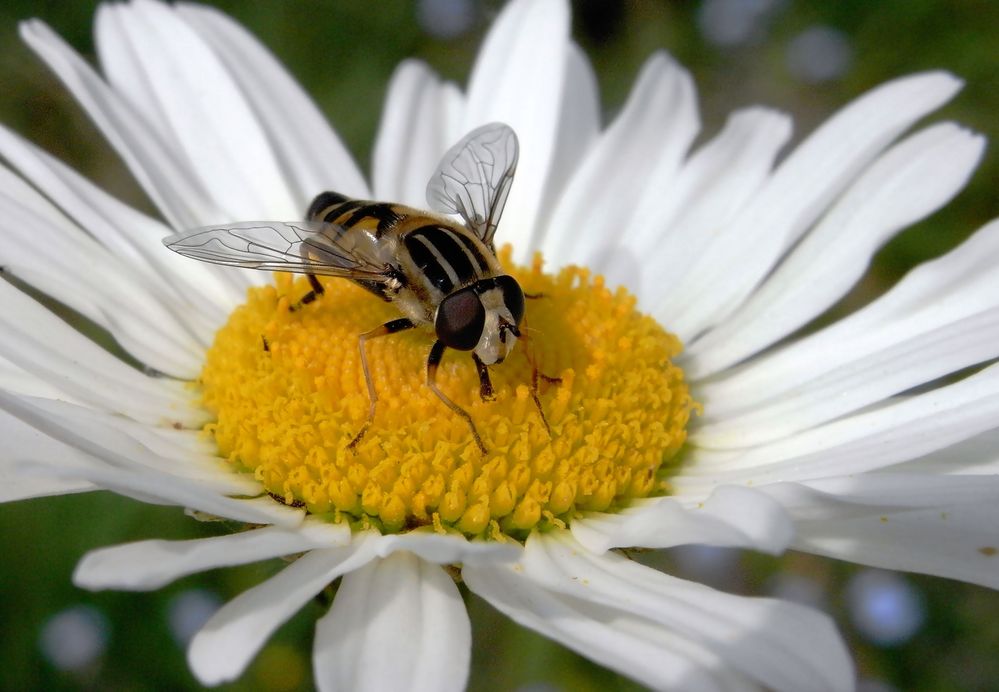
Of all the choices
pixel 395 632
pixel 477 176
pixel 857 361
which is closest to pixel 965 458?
pixel 857 361

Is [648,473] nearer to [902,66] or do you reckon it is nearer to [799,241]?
[799,241]

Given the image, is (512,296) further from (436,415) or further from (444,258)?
(436,415)

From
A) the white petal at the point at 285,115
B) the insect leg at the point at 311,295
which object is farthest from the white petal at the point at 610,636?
the white petal at the point at 285,115

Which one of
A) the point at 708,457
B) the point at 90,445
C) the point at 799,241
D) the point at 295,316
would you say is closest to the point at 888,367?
the point at 708,457

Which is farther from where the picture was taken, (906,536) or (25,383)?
(25,383)

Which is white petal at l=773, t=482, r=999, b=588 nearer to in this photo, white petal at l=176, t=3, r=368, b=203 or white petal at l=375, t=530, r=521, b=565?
white petal at l=375, t=530, r=521, b=565

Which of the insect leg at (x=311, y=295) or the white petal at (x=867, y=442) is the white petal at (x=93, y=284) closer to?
the insect leg at (x=311, y=295)
